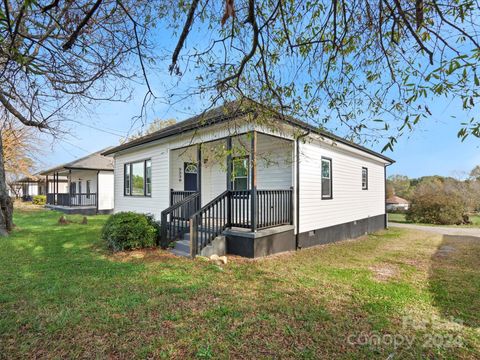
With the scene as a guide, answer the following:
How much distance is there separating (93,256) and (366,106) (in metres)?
6.88

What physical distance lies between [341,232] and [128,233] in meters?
7.60

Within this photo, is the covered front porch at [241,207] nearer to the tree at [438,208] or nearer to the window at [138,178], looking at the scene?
the window at [138,178]

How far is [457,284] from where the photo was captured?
4957mm

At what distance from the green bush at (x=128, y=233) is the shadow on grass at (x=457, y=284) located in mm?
6697

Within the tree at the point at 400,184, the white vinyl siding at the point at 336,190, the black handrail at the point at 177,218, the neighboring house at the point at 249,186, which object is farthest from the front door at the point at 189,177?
the tree at the point at 400,184

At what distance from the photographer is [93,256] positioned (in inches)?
267

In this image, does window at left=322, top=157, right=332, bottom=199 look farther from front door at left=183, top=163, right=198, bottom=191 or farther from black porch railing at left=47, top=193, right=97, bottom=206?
black porch railing at left=47, top=193, right=97, bottom=206

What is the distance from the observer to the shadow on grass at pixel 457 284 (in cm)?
376

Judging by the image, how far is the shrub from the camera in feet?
60.7

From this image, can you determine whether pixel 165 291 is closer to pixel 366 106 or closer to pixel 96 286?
pixel 96 286

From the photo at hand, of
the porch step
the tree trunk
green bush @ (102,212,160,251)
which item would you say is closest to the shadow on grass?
the porch step

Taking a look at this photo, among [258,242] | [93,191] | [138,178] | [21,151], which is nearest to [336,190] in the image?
[258,242]

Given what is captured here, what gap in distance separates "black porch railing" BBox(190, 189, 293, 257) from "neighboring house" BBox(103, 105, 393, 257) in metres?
0.03

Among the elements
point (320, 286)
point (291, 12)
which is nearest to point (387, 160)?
point (320, 286)
